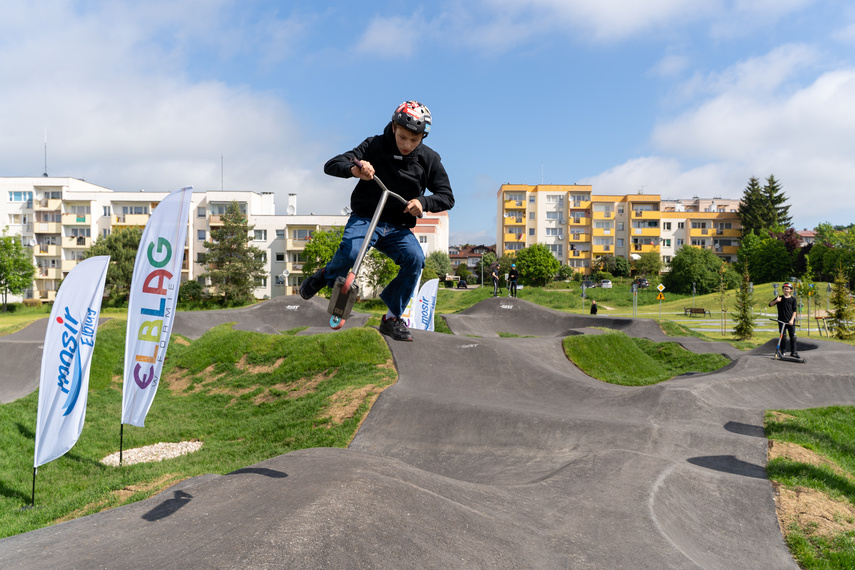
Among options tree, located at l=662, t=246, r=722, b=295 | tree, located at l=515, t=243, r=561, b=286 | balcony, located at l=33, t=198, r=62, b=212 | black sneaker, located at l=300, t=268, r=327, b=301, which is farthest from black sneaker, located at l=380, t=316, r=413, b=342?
balcony, located at l=33, t=198, r=62, b=212

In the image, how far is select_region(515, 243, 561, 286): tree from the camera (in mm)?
79000

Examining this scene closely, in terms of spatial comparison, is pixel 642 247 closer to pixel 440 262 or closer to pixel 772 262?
pixel 772 262

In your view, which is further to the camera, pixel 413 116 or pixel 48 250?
pixel 48 250

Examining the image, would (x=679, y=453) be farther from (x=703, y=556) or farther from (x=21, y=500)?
(x=21, y=500)

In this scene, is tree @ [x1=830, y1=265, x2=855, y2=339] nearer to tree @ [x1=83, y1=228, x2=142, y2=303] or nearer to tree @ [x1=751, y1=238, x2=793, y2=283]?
tree @ [x1=751, y1=238, x2=793, y2=283]

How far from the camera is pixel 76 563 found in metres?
6.07

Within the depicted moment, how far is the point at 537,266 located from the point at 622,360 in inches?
2200

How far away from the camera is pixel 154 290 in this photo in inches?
486

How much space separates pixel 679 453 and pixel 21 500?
13.9 m

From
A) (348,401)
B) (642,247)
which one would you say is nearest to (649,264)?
(642,247)

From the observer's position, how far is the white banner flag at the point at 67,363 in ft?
37.8

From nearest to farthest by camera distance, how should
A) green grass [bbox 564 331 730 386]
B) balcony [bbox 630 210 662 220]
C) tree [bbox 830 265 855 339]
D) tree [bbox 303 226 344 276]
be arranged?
green grass [bbox 564 331 730 386], tree [bbox 830 265 855 339], tree [bbox 303 226 344 276], balcony [bbox 630 210 662 220]

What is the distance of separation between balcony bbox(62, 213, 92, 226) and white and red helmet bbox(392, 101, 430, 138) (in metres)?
82.4

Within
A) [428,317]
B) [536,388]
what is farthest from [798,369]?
[428,317]
